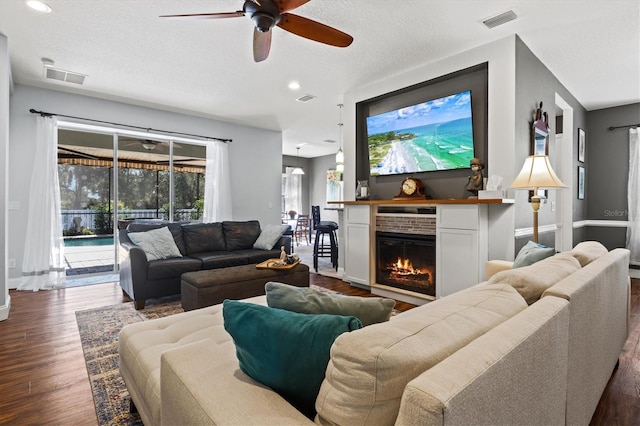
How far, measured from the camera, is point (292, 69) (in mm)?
4078

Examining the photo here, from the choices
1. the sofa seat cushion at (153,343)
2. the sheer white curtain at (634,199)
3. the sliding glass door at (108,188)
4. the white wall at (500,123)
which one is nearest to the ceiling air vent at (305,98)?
the white wall at (500,123)

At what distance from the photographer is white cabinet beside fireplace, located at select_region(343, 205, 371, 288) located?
439 cm

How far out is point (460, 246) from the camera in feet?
11.3

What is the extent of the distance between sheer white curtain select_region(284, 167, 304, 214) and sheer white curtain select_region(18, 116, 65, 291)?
662 cm

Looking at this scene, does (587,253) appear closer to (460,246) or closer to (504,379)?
(460,246)

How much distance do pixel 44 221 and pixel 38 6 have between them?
2893 millimetres

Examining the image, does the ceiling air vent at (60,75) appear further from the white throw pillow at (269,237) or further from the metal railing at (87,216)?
the white throw pillow at (269,237)

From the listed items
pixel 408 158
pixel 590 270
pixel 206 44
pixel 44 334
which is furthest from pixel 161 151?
pixel 590 270

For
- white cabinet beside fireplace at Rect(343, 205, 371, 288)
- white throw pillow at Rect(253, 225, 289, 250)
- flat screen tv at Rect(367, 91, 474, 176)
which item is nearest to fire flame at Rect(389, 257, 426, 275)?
white cabinet beside fireplace at Rect(343, 205, 371, 288)

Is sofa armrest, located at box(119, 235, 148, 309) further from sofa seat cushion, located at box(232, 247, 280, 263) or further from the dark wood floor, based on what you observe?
sofa seat cushion, located at box(232, 247, 280, 263)

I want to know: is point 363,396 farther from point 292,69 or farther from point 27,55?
point 27,55

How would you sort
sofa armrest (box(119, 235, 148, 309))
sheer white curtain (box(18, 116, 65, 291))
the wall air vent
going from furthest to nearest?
the wall air vent
sheer white curtain (box(18, 116, 65, 291))
sofa armrest (box(119, 235, 148, 309))

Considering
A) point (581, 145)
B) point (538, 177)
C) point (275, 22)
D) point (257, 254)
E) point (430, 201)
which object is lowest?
point (257, 254)

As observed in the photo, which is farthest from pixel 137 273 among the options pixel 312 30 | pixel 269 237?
pixel 312 30
